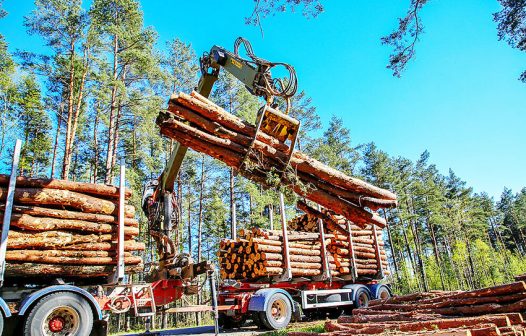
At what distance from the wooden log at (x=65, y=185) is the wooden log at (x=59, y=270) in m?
1.37

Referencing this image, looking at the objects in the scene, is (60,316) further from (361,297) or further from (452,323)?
(361,297)

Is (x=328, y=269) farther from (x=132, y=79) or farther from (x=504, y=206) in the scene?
(x=504, y=206)

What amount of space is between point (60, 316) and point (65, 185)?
2.25 m

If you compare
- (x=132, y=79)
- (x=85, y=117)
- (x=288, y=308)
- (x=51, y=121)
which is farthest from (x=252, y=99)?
(x=288, y=308)

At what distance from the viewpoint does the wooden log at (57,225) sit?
5602 millimetres

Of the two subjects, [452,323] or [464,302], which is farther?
[464,302]

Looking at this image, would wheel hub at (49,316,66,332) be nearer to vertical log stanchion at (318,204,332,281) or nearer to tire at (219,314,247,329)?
tire at (219,314,247,329)

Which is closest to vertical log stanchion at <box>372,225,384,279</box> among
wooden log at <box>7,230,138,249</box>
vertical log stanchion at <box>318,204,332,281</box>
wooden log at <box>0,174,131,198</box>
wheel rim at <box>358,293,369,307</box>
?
wheel rim at <box>358,293,369,307</box>

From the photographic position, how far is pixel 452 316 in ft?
22.4

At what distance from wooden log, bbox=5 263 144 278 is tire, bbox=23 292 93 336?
0.39 m

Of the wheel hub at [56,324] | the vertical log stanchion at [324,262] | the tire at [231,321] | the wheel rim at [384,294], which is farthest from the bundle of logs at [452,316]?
the wheel rim at [384,294]

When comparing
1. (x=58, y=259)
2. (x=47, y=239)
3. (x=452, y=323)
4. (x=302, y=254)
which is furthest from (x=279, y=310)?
(x=47, y=239)

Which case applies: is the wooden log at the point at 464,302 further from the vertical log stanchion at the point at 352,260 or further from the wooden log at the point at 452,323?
the vertical log stanchion at the point at 352,260

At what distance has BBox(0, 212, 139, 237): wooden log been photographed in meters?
5.60
